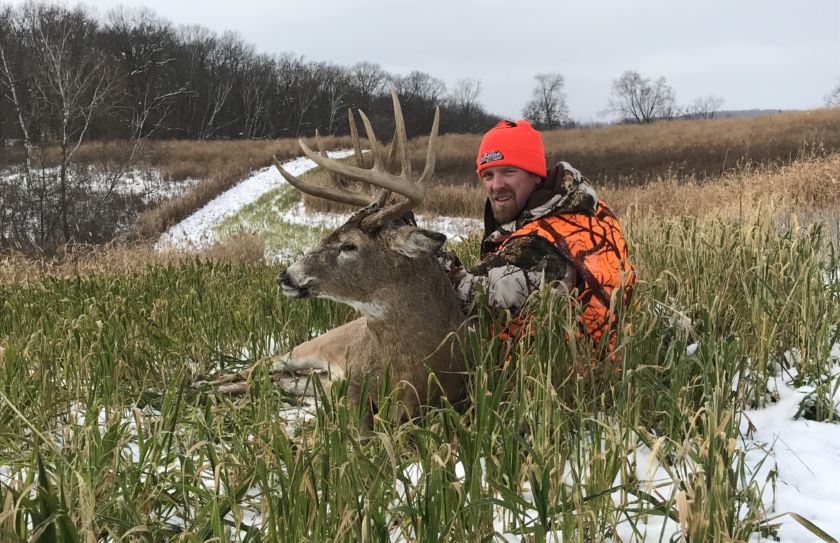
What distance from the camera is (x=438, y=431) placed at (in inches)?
84.0

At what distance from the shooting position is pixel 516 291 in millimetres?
2568

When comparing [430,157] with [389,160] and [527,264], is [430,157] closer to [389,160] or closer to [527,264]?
[389,160]

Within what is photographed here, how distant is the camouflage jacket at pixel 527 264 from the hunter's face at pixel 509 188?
0.18 metres

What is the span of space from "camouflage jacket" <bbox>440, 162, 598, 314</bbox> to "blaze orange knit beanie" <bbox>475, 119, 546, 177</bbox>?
0.64 feet

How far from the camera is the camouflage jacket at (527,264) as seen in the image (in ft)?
8.45

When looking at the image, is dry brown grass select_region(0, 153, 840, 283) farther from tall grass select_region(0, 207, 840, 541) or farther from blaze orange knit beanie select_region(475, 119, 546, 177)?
blaze orange knit beanie select_region(475, 119, 546, 177)

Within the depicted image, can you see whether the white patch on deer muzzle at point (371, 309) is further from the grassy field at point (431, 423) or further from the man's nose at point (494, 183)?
the man's nose at point (494, 183)

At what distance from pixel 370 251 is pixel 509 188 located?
0.95 meters

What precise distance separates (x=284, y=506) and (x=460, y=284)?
59.0 inches

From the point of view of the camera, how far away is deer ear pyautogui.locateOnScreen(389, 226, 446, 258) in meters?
2.46

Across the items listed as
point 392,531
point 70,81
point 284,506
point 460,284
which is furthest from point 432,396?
point 70,81

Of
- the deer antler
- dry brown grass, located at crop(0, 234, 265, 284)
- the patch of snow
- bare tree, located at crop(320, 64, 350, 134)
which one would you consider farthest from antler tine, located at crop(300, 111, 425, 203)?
bare tree, located at crop(320, 64, 350, 134)

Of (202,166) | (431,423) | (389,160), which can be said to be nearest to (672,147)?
(202,166)

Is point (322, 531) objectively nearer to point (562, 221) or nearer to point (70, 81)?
point (562, 221)
